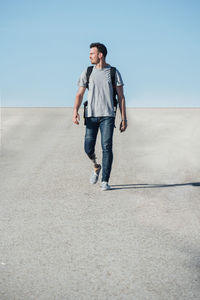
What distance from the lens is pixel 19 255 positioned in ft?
11.3

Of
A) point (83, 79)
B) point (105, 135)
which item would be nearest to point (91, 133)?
point (105, 135)

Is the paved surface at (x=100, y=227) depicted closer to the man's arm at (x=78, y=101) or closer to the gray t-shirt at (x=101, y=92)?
the man's arm at (x=78, y=101)

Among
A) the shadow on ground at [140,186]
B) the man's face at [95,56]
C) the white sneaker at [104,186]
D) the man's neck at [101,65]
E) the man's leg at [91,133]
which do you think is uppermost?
the man's face at [95,56]

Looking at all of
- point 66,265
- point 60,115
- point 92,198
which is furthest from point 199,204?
point 60,115

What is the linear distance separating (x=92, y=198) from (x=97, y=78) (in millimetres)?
1704

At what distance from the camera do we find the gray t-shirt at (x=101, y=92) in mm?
5883

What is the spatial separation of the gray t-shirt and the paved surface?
44.6 inches

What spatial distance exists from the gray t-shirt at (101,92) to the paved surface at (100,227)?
1.13 meters

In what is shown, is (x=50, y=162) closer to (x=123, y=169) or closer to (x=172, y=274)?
(x=123, y=169)

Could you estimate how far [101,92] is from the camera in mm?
5918

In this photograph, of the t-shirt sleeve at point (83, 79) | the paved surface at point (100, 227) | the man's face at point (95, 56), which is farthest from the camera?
the t-shirt sleeve at point (83, 79)

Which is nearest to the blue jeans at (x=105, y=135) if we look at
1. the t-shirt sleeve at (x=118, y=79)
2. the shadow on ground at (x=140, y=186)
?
the shadow on ground at (x=140, y=186)

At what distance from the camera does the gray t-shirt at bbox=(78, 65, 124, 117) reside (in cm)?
588

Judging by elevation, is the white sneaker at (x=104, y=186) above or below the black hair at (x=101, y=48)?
below
